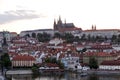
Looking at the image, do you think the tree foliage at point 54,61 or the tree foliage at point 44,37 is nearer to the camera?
the tree foliage at point 54,61

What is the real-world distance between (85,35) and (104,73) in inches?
1171

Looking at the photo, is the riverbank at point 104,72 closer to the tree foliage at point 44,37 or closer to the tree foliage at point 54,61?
the tree foliage at point 54,61

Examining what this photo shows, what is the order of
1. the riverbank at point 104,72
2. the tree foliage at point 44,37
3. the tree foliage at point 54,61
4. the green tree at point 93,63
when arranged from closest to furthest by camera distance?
the riverbank at point 104,72 → the green tree at point 93,63 → the tree foliage at point 54,61 → the tree foliage at point 44,37

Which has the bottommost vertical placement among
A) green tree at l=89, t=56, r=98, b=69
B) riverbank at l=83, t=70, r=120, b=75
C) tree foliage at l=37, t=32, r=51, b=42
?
riverbank at l=83, t=70, r=120, b=75

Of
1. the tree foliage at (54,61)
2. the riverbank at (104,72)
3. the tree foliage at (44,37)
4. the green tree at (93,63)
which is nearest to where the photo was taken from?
the riverbank at (104,72)

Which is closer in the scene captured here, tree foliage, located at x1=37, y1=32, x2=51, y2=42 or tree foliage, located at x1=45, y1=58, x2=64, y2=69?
tree foliage, located at x1=45, y1=58, x2=64, y2=69

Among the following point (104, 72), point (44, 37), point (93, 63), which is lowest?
point (104, 72)

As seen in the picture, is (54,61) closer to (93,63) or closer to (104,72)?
(93,63)

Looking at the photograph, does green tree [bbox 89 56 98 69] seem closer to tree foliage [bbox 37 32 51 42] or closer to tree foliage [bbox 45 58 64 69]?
tree foliage [bbox 45 58 64 69]

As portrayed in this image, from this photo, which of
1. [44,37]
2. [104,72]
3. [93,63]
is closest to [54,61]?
[93,63]

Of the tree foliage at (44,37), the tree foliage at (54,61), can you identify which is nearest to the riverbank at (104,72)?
the tree foliage at (54,61)

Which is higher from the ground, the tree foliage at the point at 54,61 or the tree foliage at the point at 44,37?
the tree foliage at the point at 44,37


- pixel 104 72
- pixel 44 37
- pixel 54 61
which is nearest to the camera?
pixel 104 72

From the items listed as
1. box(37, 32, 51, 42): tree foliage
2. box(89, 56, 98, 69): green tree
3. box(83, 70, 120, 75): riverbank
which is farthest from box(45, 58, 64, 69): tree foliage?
box(37, 32, 51, 42): tree foliage
